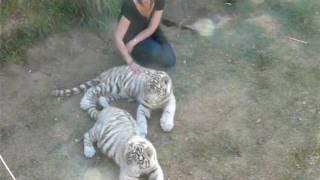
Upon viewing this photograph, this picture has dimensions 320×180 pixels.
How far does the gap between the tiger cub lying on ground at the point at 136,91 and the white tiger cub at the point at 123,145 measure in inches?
8.4

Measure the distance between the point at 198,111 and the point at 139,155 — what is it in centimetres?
109

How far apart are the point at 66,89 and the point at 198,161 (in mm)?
1408

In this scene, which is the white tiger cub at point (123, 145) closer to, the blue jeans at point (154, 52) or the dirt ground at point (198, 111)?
the dirt ground at point (198, 111)

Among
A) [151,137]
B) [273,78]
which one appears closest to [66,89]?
[151,137]

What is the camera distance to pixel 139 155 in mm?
3699

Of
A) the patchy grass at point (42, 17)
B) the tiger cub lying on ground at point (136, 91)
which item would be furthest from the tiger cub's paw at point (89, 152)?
the patchy grass at point (42, 17)

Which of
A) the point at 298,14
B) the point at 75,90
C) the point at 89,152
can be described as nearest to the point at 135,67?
the point at 75,90

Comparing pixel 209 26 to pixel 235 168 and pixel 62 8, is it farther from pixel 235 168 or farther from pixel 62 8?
pixel 235 168

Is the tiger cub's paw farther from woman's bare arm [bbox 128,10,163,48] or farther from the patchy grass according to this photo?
the patchy grass

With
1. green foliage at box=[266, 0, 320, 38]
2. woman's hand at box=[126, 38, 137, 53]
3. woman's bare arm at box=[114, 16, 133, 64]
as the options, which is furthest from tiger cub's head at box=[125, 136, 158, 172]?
green foliage at box=[266, 0, 320, 38]

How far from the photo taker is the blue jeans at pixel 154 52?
4.98 meters

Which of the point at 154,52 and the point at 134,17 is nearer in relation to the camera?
the point at 134,17

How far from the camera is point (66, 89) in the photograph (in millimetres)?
4875

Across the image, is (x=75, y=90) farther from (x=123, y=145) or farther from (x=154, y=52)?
(x=123, y=145)
